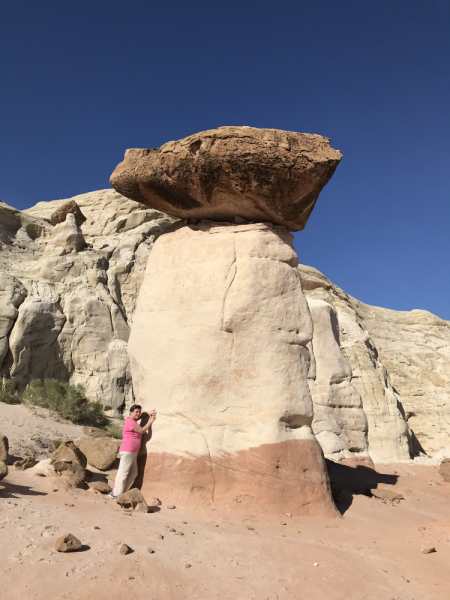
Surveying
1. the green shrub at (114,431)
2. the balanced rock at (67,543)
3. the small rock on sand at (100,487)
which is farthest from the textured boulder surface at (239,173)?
the green shrub at (114,431)

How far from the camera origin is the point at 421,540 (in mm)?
3859

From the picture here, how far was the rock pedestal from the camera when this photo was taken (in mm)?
4402

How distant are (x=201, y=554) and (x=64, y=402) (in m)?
6.63

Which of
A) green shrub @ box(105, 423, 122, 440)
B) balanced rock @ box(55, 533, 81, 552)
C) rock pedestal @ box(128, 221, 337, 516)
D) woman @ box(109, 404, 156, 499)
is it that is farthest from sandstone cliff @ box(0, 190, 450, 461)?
balanced rock @ box(55, 533, 81, 552)

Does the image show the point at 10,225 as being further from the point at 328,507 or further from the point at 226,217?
the point at 328,507

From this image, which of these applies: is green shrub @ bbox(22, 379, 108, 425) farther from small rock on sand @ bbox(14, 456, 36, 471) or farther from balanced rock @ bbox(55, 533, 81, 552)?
balanced rock @ bbox(55, 533, 81, 552)

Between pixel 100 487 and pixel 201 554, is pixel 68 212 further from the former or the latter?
pixel 201 554

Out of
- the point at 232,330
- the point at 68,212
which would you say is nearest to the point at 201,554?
the point at 232,330

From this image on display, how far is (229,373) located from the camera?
4707 millimetres

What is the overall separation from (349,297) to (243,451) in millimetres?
15320

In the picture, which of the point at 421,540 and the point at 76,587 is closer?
the point at 76,587

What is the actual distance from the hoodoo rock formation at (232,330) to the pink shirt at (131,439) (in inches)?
6.3

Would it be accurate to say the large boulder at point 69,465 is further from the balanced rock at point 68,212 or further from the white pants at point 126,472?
the balanced rock at point 68,212

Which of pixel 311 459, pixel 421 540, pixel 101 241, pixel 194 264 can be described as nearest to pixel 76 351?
pixel 101 241
